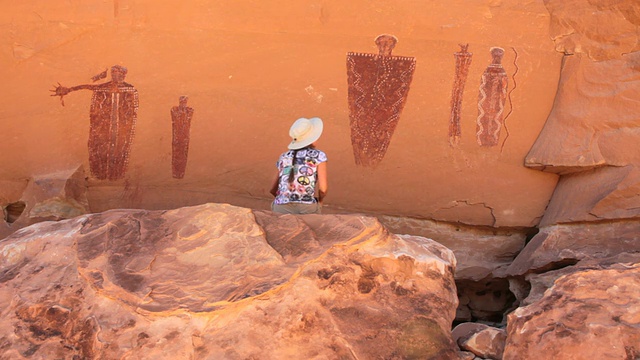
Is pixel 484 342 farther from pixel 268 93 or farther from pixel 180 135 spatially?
pixel 180 135

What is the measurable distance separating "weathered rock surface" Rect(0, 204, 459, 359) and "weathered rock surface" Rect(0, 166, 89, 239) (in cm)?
160

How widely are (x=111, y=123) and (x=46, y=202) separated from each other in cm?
82

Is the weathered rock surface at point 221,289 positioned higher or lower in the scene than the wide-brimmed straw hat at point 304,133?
lower

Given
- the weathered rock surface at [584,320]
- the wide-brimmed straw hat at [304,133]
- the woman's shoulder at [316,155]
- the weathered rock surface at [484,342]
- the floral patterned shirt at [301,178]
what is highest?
the wide-brimmed straw hat at [304,133]

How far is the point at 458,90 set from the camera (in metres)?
5.53

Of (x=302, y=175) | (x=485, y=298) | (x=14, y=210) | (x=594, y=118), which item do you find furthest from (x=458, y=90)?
(x=14, y=210)

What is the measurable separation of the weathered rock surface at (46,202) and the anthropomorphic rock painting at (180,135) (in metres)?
0.74

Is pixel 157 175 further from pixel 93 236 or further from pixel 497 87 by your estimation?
pixel 497 87

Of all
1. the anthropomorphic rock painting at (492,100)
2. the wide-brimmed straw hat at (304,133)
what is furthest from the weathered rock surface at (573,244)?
the wide-brimmed straw hat at (304,133)

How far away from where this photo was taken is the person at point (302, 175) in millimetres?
3752

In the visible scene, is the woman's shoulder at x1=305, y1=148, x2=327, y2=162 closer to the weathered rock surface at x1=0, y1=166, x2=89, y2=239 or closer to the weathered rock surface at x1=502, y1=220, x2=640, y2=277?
the weathered rock surface at x1=502, y1=220, x2=640, y2=277

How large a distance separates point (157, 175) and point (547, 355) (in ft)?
11.3

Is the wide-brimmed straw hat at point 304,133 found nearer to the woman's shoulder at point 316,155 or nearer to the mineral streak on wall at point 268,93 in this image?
the woman's shoulder at point 316,155

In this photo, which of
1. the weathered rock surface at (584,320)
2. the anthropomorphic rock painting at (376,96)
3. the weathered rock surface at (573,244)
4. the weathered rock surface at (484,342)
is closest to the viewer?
the weathered rock surface at (584,320)
